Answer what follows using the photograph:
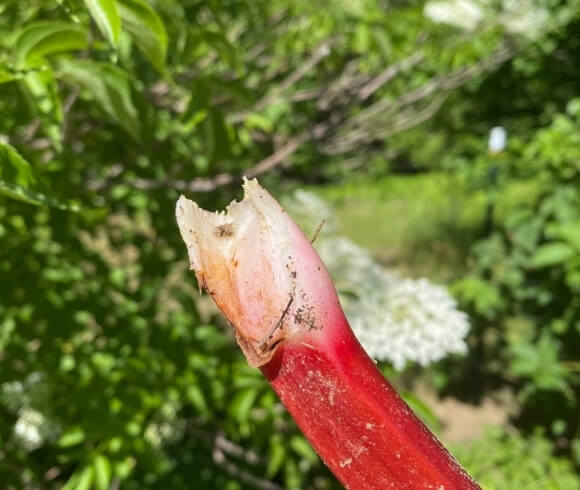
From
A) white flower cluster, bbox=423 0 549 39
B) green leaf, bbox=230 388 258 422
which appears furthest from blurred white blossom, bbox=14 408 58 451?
white flower cluster, bbox=423 0 549 39

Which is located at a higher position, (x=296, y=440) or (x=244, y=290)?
(x=244, y=290)

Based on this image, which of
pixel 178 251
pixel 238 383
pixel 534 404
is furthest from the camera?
pixel 534 404

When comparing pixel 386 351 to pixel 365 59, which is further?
pixel 365 59

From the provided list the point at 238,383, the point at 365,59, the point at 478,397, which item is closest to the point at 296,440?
the point at 238,383

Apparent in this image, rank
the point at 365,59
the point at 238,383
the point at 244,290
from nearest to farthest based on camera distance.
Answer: the point at 244,290 → the point at 238,383 → the point at 365,59

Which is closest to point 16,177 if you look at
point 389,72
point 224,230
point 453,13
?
point 224,230

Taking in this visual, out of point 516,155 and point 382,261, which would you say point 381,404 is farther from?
point 382,261

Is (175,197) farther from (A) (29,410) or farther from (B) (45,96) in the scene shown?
(B) (45,96)

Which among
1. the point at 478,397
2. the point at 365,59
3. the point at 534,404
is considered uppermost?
the point at 365,59
